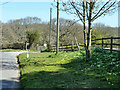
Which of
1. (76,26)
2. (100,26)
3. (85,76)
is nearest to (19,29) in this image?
(76,26)

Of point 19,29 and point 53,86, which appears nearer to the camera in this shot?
point 53,86

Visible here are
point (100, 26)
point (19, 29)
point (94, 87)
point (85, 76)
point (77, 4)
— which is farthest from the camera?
point (19, 29)

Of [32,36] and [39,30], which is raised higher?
[39,30]

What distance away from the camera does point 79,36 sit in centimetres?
2981

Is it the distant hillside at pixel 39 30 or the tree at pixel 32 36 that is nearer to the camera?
the distant hillside at pixel 39 30

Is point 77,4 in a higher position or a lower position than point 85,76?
higher

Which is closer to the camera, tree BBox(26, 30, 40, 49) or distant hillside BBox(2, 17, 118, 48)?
distant hillside BBox(2, 17, 118, 48)

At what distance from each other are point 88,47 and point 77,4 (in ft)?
8.76

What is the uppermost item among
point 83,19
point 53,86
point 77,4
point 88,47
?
point 77,4

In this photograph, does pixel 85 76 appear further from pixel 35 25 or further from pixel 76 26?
pixel 35 25

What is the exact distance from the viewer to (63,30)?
3073 cm

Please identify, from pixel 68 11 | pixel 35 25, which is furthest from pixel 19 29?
pixel 68 11

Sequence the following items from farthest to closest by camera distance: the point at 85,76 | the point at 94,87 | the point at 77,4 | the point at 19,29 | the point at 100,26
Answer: the point at 19,29 < the point at 100,26 < the point at 77,4 < the point at 85,76 < the point at 94,87

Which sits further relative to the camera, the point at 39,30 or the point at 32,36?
the point at 39,30
